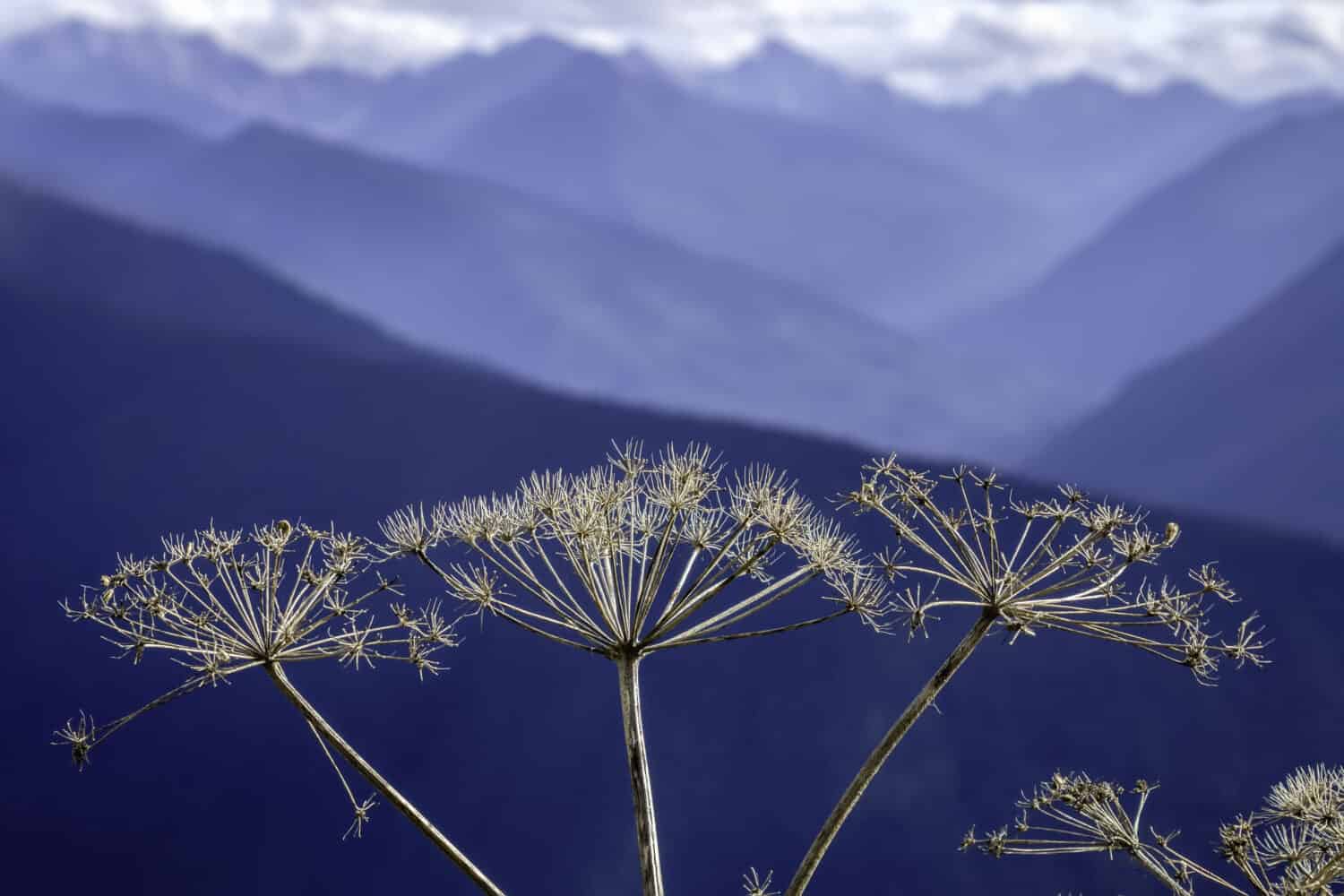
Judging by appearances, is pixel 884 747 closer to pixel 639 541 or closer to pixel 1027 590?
pixel 1027 590

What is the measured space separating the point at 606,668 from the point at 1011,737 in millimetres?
19604

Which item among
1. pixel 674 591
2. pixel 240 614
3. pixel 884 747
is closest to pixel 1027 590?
pixel 884 747

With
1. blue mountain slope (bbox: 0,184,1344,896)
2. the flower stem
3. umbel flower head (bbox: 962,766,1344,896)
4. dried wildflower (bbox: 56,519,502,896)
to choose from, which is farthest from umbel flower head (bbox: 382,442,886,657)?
blue mountain slope (bbox: 0,184,1344,896)

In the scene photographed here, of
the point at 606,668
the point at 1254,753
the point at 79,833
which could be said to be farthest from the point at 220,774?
the point at 1254,753

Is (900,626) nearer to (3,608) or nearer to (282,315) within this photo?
(3,608)

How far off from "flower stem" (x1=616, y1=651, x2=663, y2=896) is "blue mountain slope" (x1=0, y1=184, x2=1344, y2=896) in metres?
45.9

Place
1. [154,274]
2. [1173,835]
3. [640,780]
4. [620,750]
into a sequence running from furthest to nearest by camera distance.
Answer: [154,274] → [620,750] → [1173,835] → [640,780]

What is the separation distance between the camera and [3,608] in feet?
253

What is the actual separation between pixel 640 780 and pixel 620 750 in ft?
180

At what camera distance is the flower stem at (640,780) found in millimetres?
11742

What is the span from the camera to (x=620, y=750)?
6588 centimetres

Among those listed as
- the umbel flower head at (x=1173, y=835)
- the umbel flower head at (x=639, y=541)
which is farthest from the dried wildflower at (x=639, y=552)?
the umbel flower head at (x=1173, y=835)

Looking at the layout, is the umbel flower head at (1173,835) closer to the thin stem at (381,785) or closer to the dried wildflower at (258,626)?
the thin stem at (381,785)

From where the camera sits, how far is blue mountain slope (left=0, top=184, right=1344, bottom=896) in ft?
199
